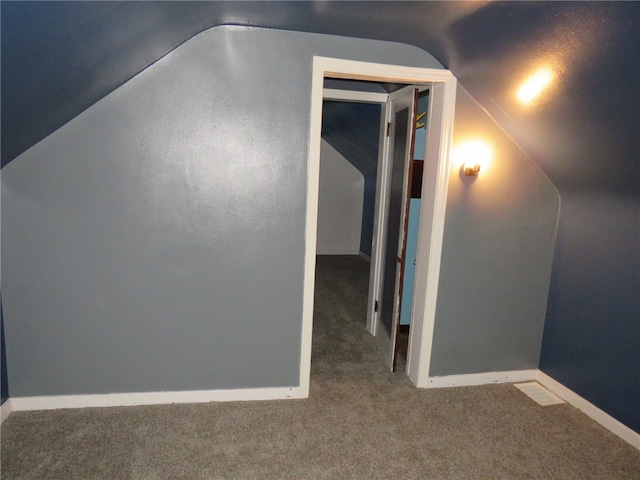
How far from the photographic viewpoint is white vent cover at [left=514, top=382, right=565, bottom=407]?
9.53 feet

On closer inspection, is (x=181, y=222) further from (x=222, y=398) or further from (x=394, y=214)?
(x=394, y=214)

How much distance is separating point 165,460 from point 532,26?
107 inches

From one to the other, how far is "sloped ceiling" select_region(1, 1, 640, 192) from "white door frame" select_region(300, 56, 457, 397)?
0.17 metres

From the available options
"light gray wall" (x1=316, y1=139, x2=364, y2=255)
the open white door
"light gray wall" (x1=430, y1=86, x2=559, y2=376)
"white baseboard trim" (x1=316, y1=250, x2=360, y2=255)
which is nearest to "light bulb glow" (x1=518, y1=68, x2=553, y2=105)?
"light gray wall" (x1=430, y1=86, x2=559, y2=376)

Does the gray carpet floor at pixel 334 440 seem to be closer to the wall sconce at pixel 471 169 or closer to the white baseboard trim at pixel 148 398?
the white baseboard trim at pixel 148 398

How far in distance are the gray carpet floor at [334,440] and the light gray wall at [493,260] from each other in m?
0.32

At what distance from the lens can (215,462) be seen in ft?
7.14

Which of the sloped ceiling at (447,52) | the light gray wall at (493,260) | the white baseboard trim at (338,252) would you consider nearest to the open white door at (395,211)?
the light gray wall at (493,260)

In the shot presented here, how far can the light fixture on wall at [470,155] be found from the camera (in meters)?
2.75

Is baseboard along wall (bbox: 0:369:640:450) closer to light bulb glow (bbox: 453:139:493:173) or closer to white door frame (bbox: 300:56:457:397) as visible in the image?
white door frame (bbox: 300:56:457:397)

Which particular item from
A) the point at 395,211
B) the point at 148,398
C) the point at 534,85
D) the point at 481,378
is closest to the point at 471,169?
the point at 534,85

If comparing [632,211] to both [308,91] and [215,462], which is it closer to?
[308,91]

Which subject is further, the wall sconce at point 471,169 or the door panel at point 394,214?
the door panel at point 394,214

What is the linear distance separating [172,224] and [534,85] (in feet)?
7.11
